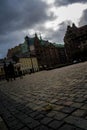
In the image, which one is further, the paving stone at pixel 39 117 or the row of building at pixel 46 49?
the row of building at pixel 46 49

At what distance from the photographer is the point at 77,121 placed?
3404 mm

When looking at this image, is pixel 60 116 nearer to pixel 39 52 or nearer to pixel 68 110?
→ pixel 68 110

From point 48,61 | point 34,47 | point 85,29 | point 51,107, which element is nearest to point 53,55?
point 48,61

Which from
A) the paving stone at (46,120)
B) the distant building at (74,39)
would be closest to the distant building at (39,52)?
the distant building at (74,39)

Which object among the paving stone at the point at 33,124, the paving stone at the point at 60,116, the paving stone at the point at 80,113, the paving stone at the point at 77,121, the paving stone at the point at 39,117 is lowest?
the paving stone at the point at 33,124

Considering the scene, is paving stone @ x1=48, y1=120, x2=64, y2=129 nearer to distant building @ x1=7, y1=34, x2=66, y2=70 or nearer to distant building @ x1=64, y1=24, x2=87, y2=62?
distant building @ x1=7, y1=34, x2=66, y2=70

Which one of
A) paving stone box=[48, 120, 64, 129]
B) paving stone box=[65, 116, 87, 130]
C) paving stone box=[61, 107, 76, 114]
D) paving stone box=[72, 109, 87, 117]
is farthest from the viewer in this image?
paving stone box=[61, 107, 76, 114]

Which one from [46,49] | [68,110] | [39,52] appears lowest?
[68,110]

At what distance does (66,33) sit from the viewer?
9256 centimetres

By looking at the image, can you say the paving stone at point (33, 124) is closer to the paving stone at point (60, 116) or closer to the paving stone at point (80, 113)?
the paving stone at point (60, 116)

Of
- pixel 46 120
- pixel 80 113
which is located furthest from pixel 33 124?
pixel 80 113

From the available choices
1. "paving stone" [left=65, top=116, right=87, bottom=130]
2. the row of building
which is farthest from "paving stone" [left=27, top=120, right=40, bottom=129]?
the row of building

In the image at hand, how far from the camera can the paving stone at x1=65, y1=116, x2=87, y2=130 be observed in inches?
124

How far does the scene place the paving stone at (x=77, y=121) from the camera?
124 inches
